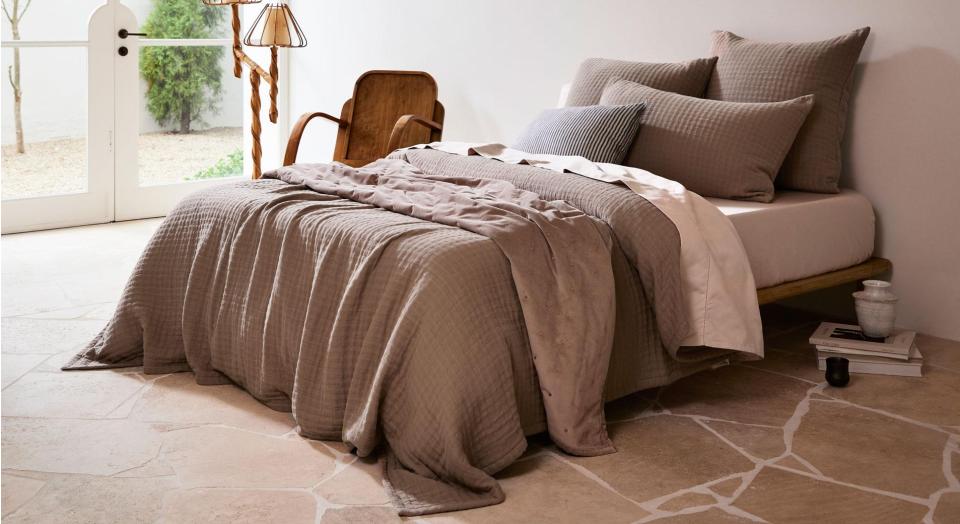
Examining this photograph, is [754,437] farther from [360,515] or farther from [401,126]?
[401,126]

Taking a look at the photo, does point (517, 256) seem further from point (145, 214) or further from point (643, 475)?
point (145, 214)

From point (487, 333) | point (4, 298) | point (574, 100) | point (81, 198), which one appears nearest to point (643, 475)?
point (487, 333)

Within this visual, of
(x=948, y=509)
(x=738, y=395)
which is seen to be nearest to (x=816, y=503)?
(x=948, y=509)

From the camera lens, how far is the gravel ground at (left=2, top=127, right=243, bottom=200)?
17.3 feet

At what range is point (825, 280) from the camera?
3.57m

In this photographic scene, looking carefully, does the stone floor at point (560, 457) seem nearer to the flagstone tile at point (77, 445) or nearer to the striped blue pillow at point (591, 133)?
the flagstone tile at point (77, 445)

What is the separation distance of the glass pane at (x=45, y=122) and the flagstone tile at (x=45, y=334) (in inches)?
70.0

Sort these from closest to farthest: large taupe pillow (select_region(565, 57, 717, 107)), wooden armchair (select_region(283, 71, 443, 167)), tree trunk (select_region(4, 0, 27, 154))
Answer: large taupe pillow (select_region(565, 57, 717, 107))
tree trunk (select_region(4, 0, 27, 154))
wooden armchair (select_region(283, 71, 443, 167))

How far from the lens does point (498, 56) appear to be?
5.28 meters

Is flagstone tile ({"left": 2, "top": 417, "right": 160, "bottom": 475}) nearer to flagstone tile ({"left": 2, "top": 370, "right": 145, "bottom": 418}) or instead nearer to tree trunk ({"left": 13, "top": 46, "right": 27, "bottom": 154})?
flagstone tile ({"left": 2, "top": 370, "right": 145, "bottom": 418})

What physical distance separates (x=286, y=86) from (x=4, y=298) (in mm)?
2882

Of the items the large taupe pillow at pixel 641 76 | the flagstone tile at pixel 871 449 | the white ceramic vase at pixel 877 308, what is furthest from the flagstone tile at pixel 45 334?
the white ceramic vase at pixel 877 308

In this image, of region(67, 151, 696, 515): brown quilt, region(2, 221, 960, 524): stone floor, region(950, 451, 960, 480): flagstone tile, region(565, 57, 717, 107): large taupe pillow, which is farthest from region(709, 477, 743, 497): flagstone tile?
region(565, 57, 717, 107): large taupe pillow

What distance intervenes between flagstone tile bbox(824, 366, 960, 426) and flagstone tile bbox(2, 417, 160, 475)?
2087 millimetres
